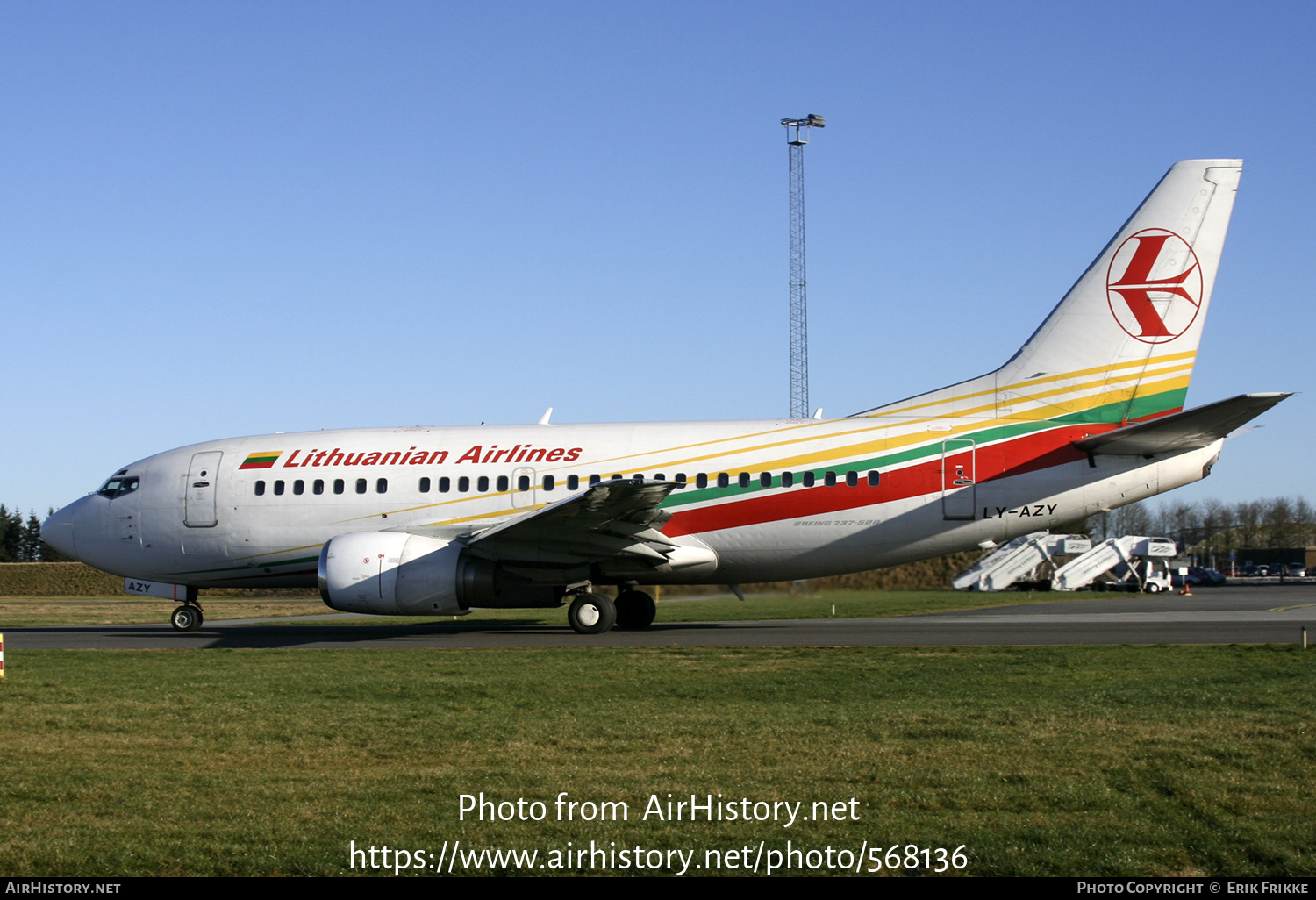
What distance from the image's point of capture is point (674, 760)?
27.4 ft

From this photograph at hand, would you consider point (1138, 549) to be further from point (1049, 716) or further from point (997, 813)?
point (997, 813)

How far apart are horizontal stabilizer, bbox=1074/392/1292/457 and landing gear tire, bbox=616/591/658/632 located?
344 inches

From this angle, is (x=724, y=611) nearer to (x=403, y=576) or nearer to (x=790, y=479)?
(x=790, y=479)

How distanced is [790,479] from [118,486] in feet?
48.2

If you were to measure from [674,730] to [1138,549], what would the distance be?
4717 centimetres

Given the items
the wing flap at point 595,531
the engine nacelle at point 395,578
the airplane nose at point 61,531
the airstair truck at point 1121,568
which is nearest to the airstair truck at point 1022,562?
the airstair truck at point 1121,568

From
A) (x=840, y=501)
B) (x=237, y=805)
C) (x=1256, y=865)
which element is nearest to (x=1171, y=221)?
(x=840, y=501)

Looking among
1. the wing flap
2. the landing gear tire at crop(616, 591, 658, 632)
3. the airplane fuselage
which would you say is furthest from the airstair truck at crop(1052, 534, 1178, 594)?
the wing flap

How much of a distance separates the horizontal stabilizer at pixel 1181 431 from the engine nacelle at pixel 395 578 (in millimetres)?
11639

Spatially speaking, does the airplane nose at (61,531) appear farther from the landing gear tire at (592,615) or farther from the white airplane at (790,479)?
the landing gear tire at (592,615)

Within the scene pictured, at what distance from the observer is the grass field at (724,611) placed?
936 inches

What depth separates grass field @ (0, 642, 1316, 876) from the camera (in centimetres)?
614

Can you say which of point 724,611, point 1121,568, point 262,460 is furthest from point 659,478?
point 1121,568

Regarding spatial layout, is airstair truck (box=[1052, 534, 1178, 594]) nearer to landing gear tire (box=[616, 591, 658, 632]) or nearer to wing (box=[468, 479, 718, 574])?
landing gear tire (box=[616, 591, 658, 632])
